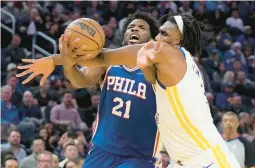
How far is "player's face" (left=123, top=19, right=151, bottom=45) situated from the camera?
20.3 feet

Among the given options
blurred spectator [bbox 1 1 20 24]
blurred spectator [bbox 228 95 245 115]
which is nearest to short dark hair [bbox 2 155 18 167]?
blurred spectator [bbox 228 95 245 115]

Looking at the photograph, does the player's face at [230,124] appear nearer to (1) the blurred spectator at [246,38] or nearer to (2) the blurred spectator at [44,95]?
(2) the blurred spectator at [44,95]

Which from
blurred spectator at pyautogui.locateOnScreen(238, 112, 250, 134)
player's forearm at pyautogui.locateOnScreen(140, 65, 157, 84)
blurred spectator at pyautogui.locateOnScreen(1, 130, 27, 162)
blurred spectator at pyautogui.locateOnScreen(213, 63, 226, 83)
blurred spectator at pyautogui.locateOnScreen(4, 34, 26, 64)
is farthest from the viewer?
blurred spectator at pyautogui.locateOnScreen(213, 63, 226, 83)

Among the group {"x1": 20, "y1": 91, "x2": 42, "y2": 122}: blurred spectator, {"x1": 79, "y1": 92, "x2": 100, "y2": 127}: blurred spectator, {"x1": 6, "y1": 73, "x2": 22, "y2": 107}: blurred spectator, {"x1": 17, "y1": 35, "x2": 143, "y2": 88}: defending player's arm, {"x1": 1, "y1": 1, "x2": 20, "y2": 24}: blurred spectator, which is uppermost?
{"x1": 1, "y1": 1, "x2": 20, "y2": 24}: blurred spectator

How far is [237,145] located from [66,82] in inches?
236

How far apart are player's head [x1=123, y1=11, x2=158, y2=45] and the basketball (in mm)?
631

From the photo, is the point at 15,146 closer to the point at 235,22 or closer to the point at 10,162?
the point at 10,162

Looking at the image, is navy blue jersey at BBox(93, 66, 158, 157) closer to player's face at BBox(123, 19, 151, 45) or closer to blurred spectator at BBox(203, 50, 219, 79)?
player's face at BBox(123, 19, 151, 45)

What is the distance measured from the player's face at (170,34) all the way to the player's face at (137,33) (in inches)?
35.5

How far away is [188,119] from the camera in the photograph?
16.5 ft

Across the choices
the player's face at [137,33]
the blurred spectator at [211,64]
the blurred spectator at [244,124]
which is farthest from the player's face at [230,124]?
the blurred spectator at [211,64]

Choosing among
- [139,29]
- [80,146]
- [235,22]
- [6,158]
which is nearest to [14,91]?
[80,146]

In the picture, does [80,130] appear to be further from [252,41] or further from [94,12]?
[252,41]

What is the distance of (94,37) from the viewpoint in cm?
552
